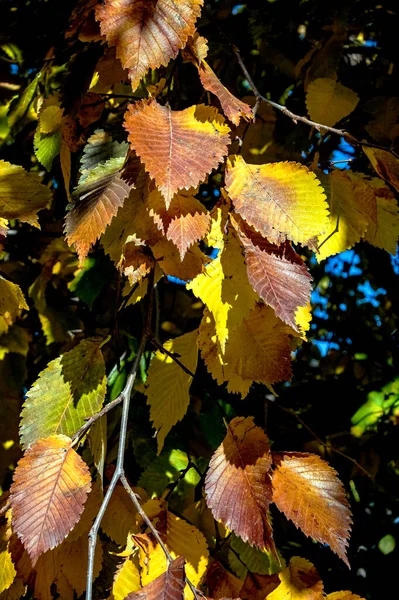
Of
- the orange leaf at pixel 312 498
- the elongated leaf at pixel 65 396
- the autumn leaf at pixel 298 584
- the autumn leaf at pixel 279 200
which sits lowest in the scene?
the autumn leaf at pixel 298 584

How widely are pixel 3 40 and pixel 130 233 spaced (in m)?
0.99

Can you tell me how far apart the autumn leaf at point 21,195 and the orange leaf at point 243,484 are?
32 centimetres

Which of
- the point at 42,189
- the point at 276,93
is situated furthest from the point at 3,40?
the point at 42,189

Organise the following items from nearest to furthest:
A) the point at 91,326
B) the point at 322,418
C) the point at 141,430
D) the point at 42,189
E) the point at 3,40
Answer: the point at 42,189
the point at 141,430
the point at 91,326
the point at 3,40
the point at 322,418

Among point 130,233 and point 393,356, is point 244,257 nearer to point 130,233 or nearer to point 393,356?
point 130,233

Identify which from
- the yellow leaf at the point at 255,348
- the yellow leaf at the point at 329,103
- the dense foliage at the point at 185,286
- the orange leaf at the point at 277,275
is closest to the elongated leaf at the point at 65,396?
the dense foliage at the point at 185,286

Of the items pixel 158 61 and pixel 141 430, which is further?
pixel 141 430

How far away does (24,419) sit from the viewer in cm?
69

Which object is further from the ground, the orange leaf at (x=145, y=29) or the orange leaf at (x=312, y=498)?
the orange leaf at (x=145, y=29)

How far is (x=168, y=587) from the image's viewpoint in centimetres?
54

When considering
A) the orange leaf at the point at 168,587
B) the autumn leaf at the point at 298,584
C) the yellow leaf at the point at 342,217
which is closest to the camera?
the orange leaf at the point at 168,587

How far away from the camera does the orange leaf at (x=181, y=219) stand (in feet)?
1.89

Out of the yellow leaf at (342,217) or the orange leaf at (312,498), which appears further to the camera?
the yellow leaf at (342,217)

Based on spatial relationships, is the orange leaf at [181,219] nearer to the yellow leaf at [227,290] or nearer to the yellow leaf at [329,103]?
the yellow leaf at [227,290]
